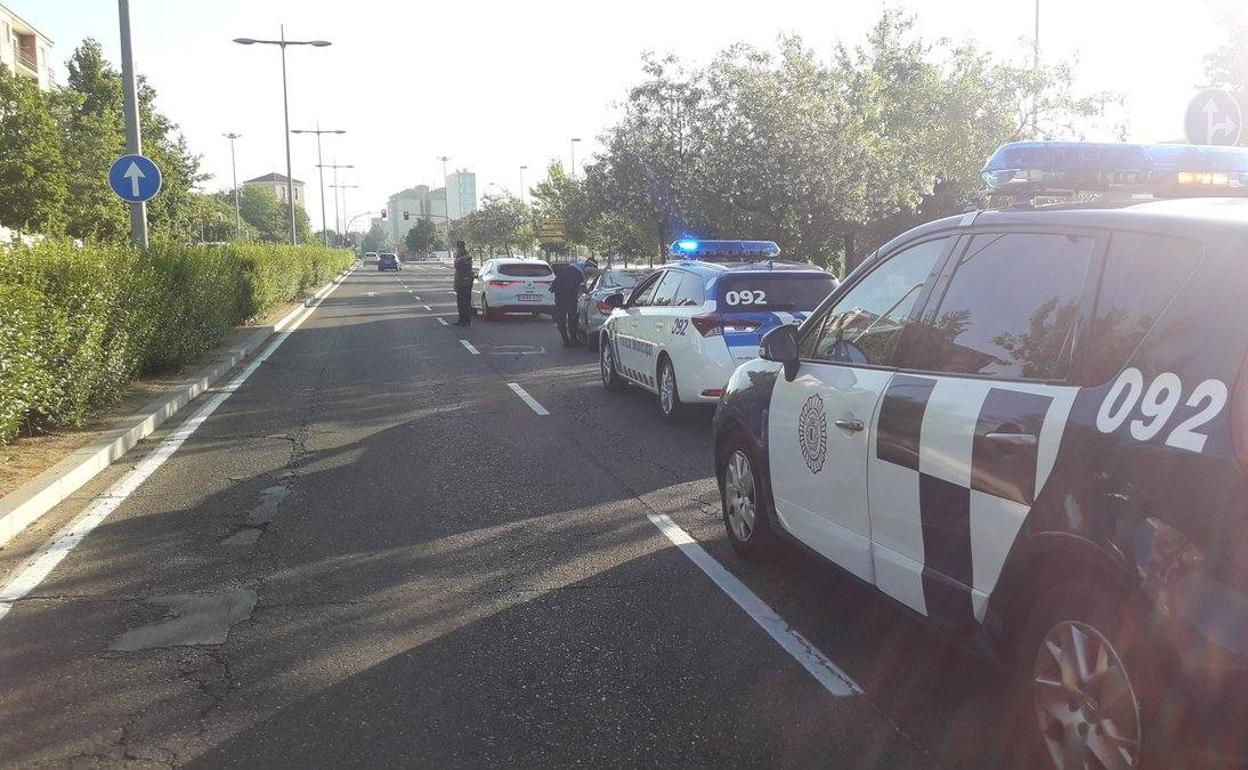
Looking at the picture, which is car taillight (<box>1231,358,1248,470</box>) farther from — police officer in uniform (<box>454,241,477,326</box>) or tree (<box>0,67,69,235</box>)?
tree (<box>0,67,69,235</box>)

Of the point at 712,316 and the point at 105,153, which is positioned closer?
the point at 712,316

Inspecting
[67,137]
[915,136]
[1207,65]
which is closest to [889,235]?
[915,136]

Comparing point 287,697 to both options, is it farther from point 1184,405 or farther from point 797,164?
point 797,164

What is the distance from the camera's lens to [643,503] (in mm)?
7047

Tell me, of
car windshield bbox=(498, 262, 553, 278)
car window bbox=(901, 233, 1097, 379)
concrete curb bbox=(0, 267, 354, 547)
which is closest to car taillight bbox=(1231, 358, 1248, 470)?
car window bbox=(901, 233, 1097, 379)

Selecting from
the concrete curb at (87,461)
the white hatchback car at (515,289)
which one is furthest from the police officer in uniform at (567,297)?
the white hatchback car at (515,289)

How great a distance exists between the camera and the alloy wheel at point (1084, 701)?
274 cm

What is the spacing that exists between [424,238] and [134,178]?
486 ft

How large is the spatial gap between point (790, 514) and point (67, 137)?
49641 millimetres

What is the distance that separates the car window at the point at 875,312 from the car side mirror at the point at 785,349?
9 cm

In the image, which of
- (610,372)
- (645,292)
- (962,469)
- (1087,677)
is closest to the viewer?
(1087,677)

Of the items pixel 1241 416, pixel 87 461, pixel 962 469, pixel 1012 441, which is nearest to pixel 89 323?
pixel 87 461

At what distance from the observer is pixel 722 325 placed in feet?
31.6

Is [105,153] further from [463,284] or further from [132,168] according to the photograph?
[132,168]
